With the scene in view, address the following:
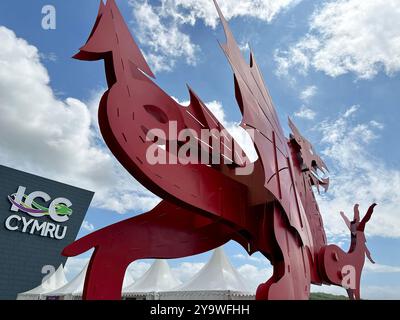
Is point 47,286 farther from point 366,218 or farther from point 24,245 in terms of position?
point 366,218

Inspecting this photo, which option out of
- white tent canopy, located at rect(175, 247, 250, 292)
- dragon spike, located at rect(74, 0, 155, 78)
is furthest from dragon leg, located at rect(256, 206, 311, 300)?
white tent canopy, located at rect(175, 247, 250, 292)

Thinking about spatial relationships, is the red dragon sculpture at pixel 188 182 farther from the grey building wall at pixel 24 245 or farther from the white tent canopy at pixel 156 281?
the grey building wall at pixel 24 245

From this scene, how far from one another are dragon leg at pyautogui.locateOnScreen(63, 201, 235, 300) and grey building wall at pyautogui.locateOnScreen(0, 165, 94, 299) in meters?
11.9

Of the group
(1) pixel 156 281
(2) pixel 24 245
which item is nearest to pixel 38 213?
(2) pixel 24 245

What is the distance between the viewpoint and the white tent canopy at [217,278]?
8352 millimetres

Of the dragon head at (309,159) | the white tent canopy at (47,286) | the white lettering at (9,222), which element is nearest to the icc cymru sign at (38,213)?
the white lettering at (9,222)

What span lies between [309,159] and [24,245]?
12147 mm

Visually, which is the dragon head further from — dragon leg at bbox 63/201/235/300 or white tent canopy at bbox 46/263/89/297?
white tent canopy at bbox 46/263/89/297

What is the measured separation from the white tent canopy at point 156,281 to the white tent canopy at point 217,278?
4.56ft

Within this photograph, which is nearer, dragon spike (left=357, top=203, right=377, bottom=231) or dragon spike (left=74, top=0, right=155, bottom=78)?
dragon spike (left=74, top=0, right=155, bottom=78)

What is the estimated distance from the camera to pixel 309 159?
739cm

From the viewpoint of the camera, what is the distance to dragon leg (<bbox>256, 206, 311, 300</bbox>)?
12.5ft

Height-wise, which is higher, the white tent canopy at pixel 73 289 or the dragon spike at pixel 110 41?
the dragon spike at pixel 110 41
